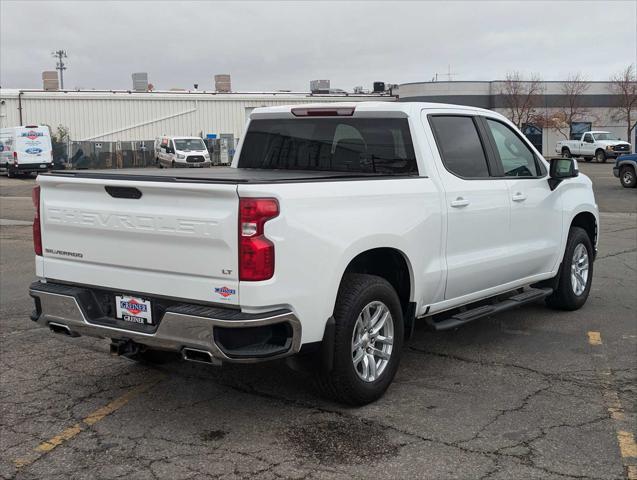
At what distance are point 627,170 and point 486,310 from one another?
21.9 m

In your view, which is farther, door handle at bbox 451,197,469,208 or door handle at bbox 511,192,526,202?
door handle at bbox 511,192,526,202

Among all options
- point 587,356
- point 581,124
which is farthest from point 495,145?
point 581,124

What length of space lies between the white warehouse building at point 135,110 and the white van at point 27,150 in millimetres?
12225

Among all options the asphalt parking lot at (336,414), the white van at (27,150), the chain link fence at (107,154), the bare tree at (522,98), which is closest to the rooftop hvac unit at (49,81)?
the chain link fence at (107,154)

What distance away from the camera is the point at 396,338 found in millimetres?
Answer: 4855

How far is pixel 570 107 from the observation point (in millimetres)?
59000

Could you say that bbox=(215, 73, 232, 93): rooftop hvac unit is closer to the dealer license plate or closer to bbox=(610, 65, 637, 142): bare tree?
bbox=(610, 65, 637, 142): bare tree

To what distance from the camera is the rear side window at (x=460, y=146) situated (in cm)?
552

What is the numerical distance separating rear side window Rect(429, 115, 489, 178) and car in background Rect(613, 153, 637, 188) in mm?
21339

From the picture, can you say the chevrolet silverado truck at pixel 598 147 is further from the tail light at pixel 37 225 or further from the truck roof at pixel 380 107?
the tail light at pixel 37 225

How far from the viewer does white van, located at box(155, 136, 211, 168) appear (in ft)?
135

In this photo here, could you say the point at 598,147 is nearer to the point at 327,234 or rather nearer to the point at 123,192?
the point at 327,234

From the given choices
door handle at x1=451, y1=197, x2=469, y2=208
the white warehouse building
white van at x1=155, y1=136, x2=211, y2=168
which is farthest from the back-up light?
the white warehouse building

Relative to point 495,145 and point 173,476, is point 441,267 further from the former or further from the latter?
point 173,476
